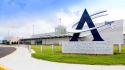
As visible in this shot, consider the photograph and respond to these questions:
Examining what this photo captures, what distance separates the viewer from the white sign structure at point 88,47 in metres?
27.7

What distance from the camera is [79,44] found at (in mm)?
29688

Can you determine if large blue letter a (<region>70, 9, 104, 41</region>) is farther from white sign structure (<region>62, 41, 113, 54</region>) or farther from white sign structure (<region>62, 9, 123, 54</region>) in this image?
white sign structure (<region>62, 41, 113, 54</region>)

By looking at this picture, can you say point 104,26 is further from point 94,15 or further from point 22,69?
point 22,69

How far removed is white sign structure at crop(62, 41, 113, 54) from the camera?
2773 centimetres

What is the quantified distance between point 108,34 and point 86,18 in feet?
63.3

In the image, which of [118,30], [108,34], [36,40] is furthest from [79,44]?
[36,40]

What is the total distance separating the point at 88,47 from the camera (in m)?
29.0

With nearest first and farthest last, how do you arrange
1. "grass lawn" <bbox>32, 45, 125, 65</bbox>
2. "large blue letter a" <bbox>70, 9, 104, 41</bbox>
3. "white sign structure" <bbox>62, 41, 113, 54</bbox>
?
"grass lawn" <bbox>32, 45, 125, 65</bbox>
"white sign structure" <bbox>62, 41, 113, 54</bbox>
"large blue letter a" <bbox>70, 9, 104, 41</bbox>

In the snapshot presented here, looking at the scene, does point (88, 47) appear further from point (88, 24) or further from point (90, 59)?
point (90, 59)

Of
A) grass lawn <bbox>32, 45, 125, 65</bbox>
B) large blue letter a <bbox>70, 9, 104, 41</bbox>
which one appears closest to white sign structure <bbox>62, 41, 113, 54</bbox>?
large blue letter a <bbox>70, 9, 104, 41</bbox>

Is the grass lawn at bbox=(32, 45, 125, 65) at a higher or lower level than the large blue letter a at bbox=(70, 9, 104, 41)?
lower

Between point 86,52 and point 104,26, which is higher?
point 104,26

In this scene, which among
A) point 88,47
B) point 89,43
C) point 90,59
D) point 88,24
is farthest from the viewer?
point 88,24

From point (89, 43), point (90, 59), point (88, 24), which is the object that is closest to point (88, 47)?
point (89, 43)
